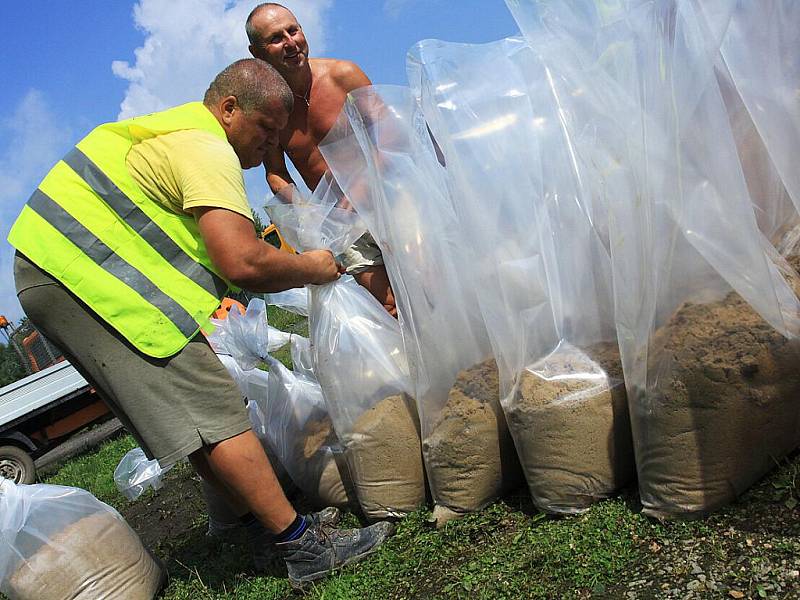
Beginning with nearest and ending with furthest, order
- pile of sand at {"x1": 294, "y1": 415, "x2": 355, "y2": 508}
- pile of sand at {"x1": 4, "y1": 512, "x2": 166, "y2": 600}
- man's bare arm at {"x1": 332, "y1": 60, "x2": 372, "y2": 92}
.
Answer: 1. pile of sand at {"x1": 4, "y1": 512, "x2": 166, "y2": 600}
2. pile of sand at {"x1": 294, "y1": 415, "x2": 355, "y2": 508}
3. man's bare arm at {"x1": 332, "y1": 60, "x2": 372, "y2": 92}

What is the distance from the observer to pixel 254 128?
6.70 feet

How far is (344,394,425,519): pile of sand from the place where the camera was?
7.04 feet

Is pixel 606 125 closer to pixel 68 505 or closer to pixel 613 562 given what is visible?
pixel 613 562

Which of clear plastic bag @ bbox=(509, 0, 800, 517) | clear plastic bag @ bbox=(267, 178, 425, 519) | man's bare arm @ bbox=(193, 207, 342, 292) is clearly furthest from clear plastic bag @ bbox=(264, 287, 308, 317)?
clear plastic bag @ bbox=(509, 0, 800, 517)

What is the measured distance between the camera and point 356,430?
2.19 metres

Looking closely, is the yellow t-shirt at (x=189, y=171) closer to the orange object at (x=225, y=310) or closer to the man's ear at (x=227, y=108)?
the man's ear at (x=227, y=108)

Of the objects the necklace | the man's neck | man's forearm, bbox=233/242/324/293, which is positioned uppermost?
the man's neck

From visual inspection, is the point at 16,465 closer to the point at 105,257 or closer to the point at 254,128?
the point at 105,257

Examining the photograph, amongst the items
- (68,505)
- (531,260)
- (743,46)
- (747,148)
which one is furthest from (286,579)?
(743,46)

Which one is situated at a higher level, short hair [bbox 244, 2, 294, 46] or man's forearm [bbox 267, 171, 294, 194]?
short hair [bbox 244, 2, 294, 46]

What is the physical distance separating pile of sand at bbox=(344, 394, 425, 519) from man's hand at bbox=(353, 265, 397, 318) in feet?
1.46

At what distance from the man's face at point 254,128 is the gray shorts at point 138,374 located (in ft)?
1.89

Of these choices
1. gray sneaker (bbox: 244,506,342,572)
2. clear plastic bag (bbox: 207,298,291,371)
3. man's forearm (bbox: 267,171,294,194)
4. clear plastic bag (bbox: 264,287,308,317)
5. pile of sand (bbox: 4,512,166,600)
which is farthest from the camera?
man's forearm (bbox: 267,171,294,194)

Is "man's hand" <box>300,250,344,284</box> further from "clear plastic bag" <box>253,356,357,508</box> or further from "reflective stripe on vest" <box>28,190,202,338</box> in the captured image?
"clear plastic bag" <box>253,356,357,508</box>
